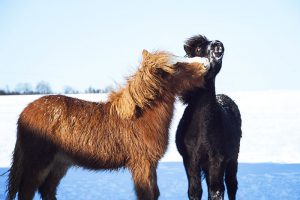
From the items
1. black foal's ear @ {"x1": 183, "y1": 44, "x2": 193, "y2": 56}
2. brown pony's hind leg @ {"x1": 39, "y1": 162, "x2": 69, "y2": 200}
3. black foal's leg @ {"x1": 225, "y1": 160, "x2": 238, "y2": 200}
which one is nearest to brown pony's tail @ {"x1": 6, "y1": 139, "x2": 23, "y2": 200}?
brown pony's hind leg @ {"x1": 39, "y1": 162, "x2": 69, "y2": 200}

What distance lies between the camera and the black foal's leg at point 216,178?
445cm

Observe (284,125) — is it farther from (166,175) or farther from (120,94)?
(120,94)

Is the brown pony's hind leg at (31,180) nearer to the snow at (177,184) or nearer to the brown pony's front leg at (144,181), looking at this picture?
the brown pony's front leg at (144,181)

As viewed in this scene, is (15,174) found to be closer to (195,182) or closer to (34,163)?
(34,163)

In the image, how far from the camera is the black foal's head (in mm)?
4609

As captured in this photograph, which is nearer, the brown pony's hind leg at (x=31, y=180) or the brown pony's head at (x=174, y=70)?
the brown pony's hind leg at (x=31, y=180)

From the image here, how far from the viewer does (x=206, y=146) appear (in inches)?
175

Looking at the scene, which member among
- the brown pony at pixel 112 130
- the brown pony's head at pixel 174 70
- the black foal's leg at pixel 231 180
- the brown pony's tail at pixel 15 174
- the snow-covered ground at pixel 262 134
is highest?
the brown pony's head at pixel 174 70

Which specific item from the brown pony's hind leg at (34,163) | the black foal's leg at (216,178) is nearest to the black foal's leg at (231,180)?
the black foal's leg at (216,178)

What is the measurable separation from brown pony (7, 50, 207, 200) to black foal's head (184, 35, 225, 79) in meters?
0.14

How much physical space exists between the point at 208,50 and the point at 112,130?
1.37 meters

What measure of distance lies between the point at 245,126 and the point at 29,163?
1103 centimetres

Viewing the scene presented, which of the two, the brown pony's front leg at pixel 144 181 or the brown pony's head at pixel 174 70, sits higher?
the brown pony's head at pixel 174 70

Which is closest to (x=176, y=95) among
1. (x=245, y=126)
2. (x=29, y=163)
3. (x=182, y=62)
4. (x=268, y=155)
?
(x=182, y=62)
